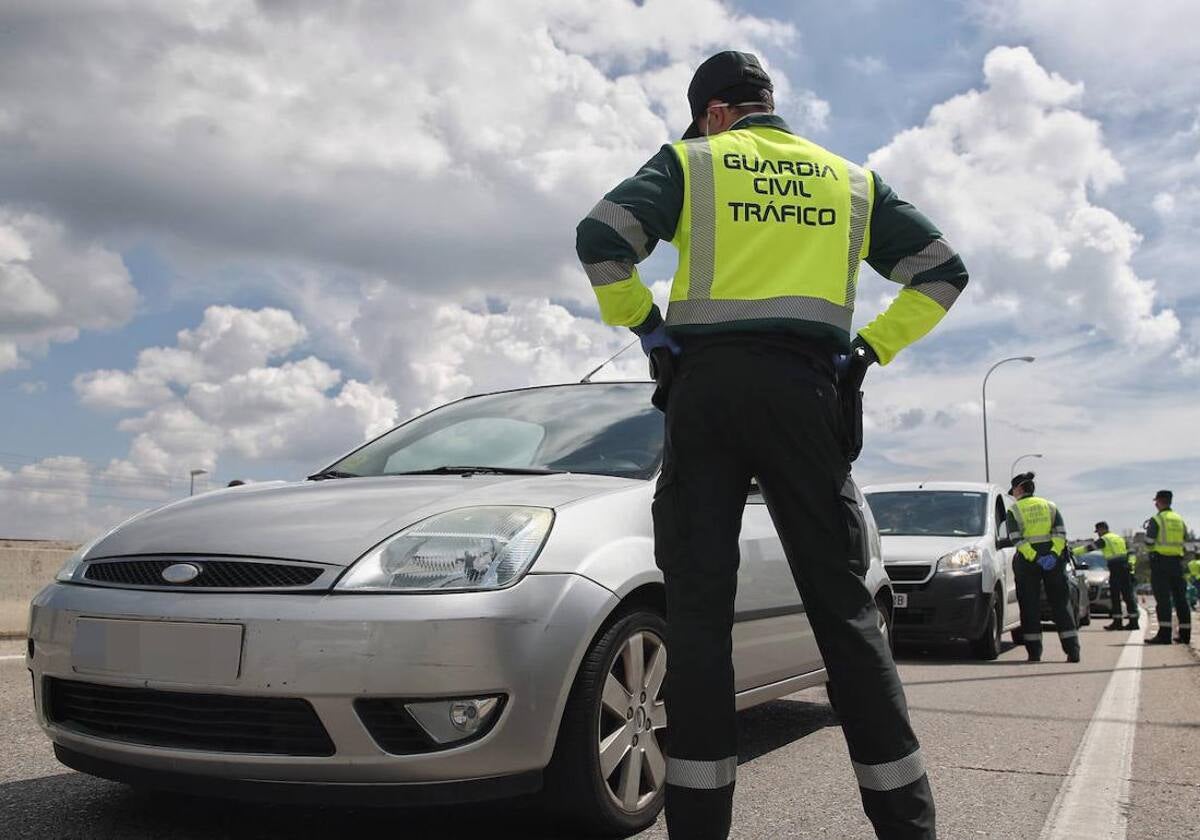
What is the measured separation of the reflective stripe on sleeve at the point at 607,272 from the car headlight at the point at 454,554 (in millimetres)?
804

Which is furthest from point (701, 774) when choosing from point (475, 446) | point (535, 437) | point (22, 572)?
point (22, 572)

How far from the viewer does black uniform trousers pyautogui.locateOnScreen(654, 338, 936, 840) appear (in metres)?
2.37

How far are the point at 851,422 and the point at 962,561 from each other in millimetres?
7540

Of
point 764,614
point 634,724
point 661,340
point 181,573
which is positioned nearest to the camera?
point 661,340

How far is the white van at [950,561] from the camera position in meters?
9.41

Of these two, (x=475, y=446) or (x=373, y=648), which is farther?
(x=475, y=446)

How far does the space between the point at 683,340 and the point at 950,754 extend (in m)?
2.86

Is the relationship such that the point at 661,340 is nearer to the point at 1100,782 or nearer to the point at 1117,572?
the point at 1100,782

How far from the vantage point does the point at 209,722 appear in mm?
2811

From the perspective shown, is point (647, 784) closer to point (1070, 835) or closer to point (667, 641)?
point (667, 641)

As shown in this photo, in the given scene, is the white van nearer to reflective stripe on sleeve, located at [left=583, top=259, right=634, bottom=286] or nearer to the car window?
the car window

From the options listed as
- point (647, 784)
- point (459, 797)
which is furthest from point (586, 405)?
point (459, 797)

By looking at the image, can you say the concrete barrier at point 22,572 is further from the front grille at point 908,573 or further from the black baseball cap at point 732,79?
the black baseball cap at point 732,79

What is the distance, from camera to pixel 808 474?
7.98 ft
